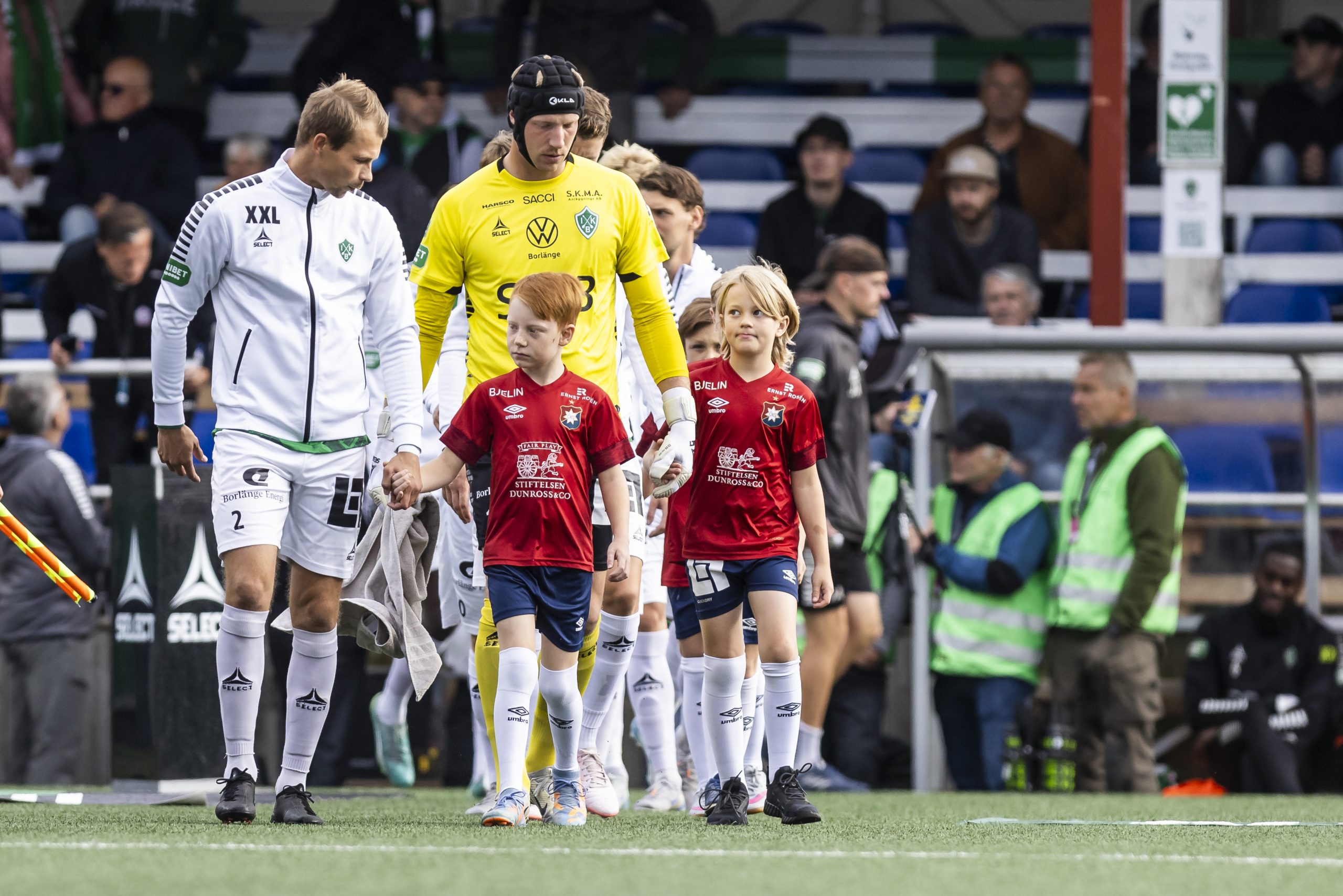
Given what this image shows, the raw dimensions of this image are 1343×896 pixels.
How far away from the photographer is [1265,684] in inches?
345

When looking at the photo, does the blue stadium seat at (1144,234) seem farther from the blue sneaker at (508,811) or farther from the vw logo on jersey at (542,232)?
the blue sneaker at (508,811)

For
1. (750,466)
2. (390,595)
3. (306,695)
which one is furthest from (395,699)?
(750,466)

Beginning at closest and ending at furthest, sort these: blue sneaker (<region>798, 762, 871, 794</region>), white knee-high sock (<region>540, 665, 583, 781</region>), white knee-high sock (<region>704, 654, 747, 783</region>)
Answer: white knee-high sock (<region>540, 665, 583, 781</region>) → white knee-high sock (<region>704, 654, 747, 783</region>) → blue sneaker (<region>798, 762, 871, 794</region>)

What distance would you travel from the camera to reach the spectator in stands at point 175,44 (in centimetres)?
1268

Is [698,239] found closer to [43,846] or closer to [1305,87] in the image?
[1305,87]

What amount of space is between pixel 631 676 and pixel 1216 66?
568cm

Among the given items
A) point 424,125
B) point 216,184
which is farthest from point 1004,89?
point 216,184

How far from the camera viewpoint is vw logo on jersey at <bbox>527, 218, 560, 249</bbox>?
18.7 feet

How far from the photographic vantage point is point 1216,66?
35.1 ft

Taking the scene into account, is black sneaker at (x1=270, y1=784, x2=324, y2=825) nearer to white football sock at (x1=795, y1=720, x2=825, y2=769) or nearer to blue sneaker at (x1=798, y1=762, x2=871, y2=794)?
white football sock at (x1=795, y1=720, x2=825, y2=769)

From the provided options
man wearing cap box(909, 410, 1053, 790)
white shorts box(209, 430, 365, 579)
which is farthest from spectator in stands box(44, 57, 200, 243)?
white shorts box(209, 430, 365, 579)

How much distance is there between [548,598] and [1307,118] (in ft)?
29.5

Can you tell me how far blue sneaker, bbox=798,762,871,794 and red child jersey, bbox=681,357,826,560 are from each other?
2.72 metres

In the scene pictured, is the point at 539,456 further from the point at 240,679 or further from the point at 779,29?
the point at 779,29
